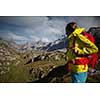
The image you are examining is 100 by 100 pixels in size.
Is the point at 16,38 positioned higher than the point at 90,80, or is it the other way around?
the point at 16,38

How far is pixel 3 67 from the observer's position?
302 cm

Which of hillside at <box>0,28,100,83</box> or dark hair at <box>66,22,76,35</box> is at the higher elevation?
dark hair at <box>66,22,76,35</box>

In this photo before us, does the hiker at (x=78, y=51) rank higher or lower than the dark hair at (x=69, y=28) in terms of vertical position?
lower

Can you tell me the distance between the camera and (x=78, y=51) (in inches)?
118

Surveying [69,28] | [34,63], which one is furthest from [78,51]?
[34,63]

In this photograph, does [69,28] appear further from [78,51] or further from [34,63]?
[34,63]

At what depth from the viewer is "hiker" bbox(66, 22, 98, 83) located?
301 centimetres

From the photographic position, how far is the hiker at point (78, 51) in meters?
3.01
